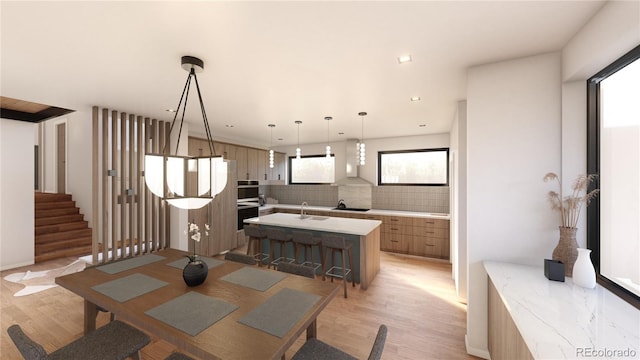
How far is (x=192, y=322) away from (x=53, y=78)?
2963 mm

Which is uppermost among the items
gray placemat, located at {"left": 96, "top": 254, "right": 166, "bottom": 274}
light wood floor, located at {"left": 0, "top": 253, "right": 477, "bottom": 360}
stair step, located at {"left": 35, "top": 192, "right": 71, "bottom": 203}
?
stair step, located at {"left": 35, "top": 192, "right": 71, "bottom": 203}

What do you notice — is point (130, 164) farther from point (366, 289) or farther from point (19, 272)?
point (366, 289)

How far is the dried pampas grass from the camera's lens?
1.70m

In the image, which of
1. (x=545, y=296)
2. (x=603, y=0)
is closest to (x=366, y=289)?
(x=545, y=296)

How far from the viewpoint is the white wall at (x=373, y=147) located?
5.34m

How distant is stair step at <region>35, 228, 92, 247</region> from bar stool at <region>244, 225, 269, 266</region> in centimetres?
406

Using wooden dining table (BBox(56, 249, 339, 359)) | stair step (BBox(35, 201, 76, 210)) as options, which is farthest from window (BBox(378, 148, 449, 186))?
stair step (BBox(35, 201, 76, 210))

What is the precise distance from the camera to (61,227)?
513 centimetres

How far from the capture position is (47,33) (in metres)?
1.68

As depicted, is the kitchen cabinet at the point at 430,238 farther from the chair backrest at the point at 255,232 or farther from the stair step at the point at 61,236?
the stair step at the point at 61,236

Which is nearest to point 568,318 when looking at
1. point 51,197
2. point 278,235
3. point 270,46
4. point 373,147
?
point 270,46

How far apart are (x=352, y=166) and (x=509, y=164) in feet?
13.1

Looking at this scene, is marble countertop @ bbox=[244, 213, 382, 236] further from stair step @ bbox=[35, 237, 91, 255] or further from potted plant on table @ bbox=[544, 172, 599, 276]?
stair step @ bbox=[35, 237, 91, 255]

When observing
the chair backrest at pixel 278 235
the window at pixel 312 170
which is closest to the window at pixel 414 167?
the window at pixel 312 170
